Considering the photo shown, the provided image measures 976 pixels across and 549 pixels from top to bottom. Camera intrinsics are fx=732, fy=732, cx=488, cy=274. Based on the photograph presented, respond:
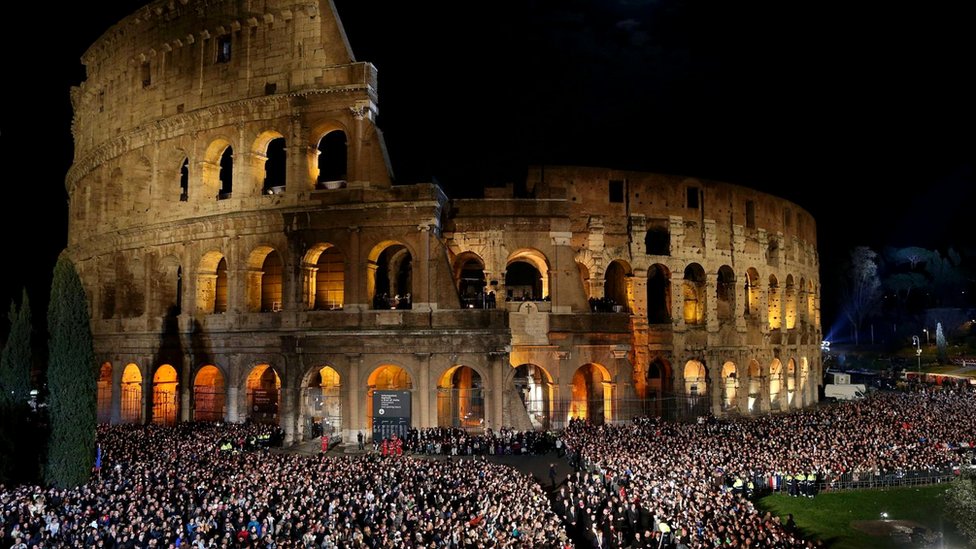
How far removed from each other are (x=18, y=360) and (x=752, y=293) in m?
35.8

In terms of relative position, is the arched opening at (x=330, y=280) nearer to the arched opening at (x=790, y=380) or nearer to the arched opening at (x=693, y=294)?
the arched opening at (x=693, y=294)

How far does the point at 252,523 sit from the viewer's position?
1532cm

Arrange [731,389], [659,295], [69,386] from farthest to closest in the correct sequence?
[659,295] → [731,389] → [69,386]

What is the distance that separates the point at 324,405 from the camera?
32594mm

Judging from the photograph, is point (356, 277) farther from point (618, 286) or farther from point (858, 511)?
point (858, 511)

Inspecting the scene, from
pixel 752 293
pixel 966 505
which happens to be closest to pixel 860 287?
pixel 752 293

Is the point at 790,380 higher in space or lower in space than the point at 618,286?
lower

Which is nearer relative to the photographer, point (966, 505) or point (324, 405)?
point (966, 505)

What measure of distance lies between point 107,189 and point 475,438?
2457 centimetres

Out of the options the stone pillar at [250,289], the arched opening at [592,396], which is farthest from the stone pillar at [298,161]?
the arched opening at [592,396]

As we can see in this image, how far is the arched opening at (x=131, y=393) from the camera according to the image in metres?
34.9

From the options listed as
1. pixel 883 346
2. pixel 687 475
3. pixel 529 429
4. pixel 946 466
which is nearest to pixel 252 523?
pixel 687 475

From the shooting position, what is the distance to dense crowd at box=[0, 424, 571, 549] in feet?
48.3

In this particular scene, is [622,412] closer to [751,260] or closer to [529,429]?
[529,429]
